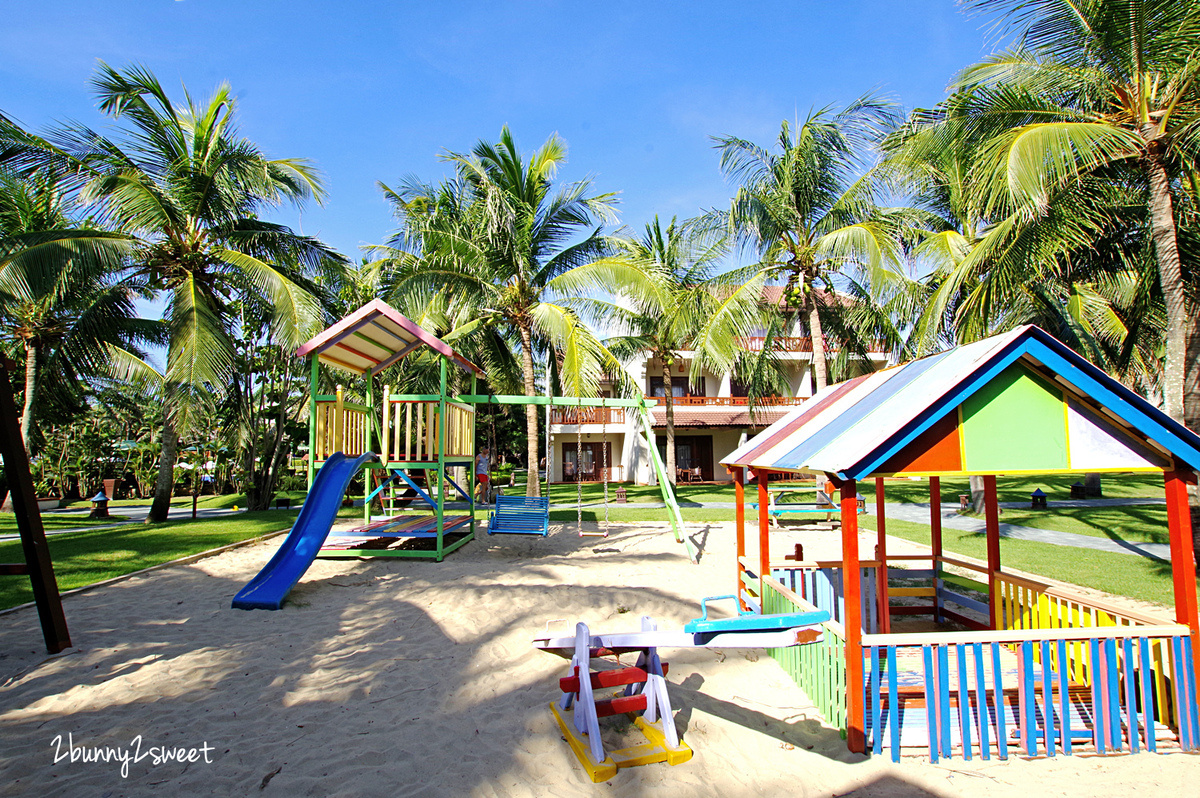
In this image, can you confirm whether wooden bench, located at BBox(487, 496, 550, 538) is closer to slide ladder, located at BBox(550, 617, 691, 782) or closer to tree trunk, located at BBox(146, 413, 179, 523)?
slide ladder, located at BBox(550, 617, 691, 782)

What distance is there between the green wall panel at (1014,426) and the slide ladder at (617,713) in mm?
2518

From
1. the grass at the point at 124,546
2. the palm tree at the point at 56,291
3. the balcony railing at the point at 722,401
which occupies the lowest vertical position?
the grass at the point at 124,546

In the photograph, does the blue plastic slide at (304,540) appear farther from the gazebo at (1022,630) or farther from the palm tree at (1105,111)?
the palm tree at (1105,111)

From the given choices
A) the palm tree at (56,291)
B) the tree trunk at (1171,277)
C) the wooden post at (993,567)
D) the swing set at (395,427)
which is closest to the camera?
the wooden post at (993,567)

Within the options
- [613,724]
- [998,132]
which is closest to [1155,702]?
[613,724]

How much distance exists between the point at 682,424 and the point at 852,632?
27.4 m

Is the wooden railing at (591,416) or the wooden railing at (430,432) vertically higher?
the wooden railing at (591,416)

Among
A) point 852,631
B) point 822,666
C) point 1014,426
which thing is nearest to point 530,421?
point 822,666

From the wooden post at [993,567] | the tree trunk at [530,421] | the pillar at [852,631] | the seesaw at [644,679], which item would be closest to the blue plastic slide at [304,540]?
the seesaw at [644,679]

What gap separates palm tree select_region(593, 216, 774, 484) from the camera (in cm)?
1609

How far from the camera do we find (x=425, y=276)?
1605cm

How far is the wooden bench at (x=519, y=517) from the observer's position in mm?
11289

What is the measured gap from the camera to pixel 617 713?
3.94 metres

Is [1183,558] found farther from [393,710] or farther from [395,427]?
[395,427]
